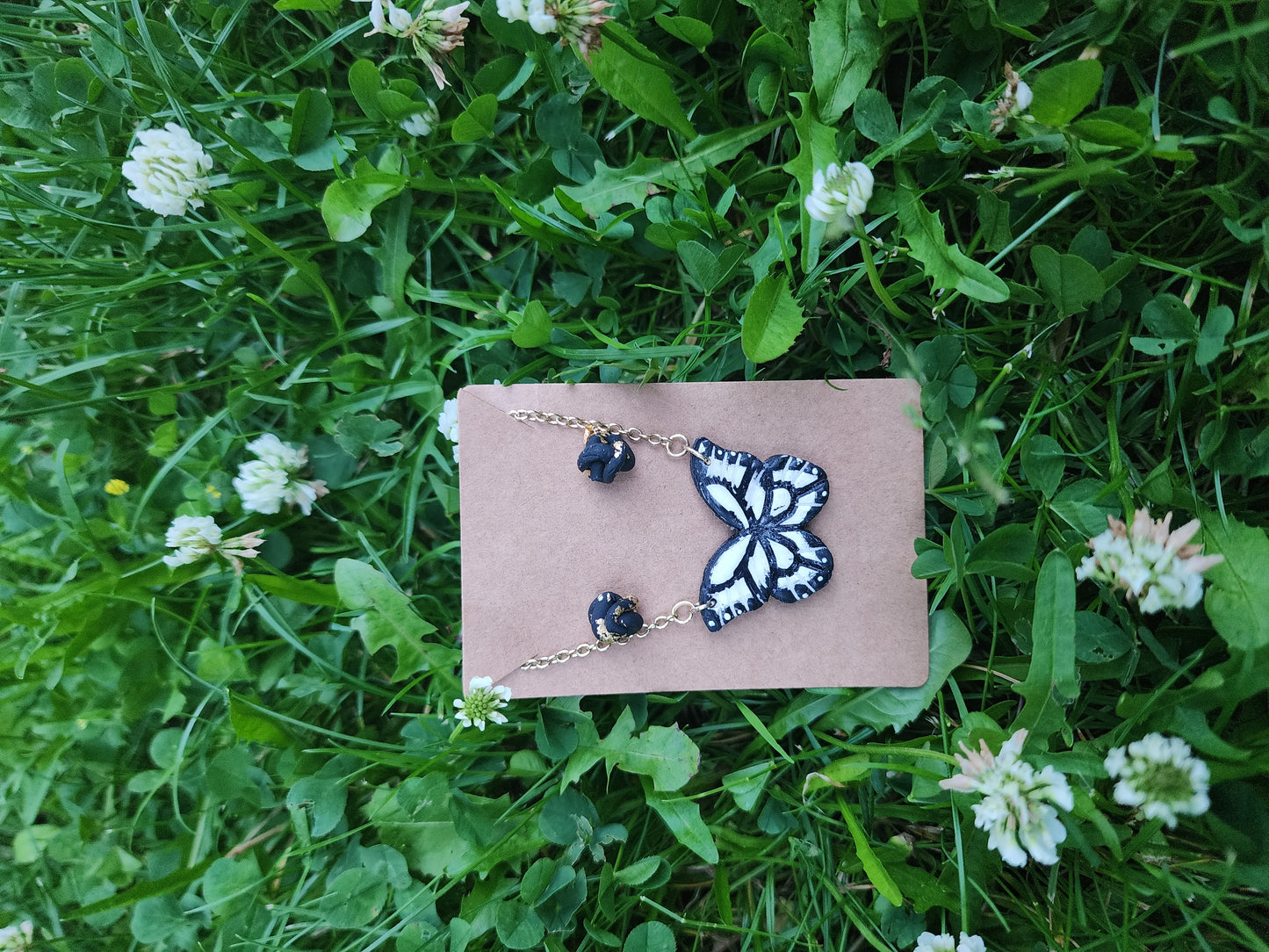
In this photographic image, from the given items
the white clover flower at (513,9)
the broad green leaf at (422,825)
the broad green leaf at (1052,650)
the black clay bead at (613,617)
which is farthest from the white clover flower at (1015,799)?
the white clover flower at (513,9)

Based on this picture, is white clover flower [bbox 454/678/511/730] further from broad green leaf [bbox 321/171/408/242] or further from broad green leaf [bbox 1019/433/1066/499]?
broad green leaf [bbox 1019/433/1066/499]

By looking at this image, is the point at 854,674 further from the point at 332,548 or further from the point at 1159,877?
the point at 332,548

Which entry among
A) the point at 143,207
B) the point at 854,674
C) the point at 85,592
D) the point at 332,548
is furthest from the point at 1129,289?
the point at 85,592

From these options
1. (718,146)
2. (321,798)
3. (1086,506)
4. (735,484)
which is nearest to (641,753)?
(735,484)

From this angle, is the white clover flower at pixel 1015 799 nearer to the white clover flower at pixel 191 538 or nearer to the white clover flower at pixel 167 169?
the white clover flower at pixel 191 538

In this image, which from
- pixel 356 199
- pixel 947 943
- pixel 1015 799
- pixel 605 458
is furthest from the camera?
pixel 356 199

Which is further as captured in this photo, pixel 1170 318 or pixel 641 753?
pixel 641 753

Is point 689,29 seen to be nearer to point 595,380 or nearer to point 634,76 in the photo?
point 634,76
